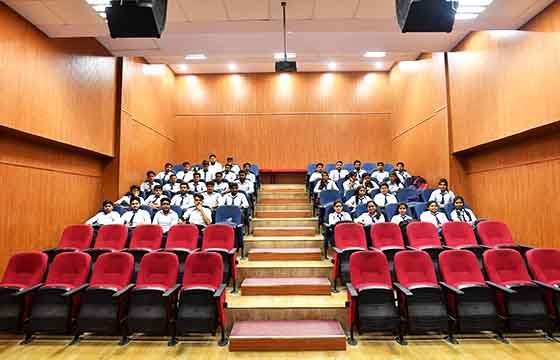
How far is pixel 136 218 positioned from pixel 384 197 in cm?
344

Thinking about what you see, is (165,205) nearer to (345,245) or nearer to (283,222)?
(283,222)

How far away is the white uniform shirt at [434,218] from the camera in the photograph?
4660mm

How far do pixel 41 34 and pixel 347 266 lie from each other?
4.34 m

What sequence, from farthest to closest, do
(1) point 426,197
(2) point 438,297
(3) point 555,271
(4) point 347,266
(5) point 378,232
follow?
(1) point 426,197 → (5) point 378,232 → (4) point 347,266 → (3) point 555,271 → (2) point 438,297

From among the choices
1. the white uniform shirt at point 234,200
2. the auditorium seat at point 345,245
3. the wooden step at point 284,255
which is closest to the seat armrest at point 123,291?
the wooden step at point 284,255

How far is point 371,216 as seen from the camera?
15.4 ft

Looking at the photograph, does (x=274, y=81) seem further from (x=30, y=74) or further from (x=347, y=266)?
(x=347, y=266)

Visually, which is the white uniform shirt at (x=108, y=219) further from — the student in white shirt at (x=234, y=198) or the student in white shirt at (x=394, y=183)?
the student in white shirt at (x=394, y=183)

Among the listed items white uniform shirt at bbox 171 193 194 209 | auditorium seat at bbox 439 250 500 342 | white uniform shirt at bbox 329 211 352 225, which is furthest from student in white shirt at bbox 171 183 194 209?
auditorium seat at bbox 439 250 500 342

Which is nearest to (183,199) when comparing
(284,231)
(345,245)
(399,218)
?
(284,231)

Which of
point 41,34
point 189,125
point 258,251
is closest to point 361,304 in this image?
point 258,251

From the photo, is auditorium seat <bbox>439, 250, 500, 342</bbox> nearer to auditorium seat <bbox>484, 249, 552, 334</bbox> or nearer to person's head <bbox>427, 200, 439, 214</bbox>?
auditorium seat <bbox>484, 249, 552, 334</bbox>

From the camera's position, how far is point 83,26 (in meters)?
4.42

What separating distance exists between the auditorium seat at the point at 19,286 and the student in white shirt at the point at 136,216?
1.47 m
